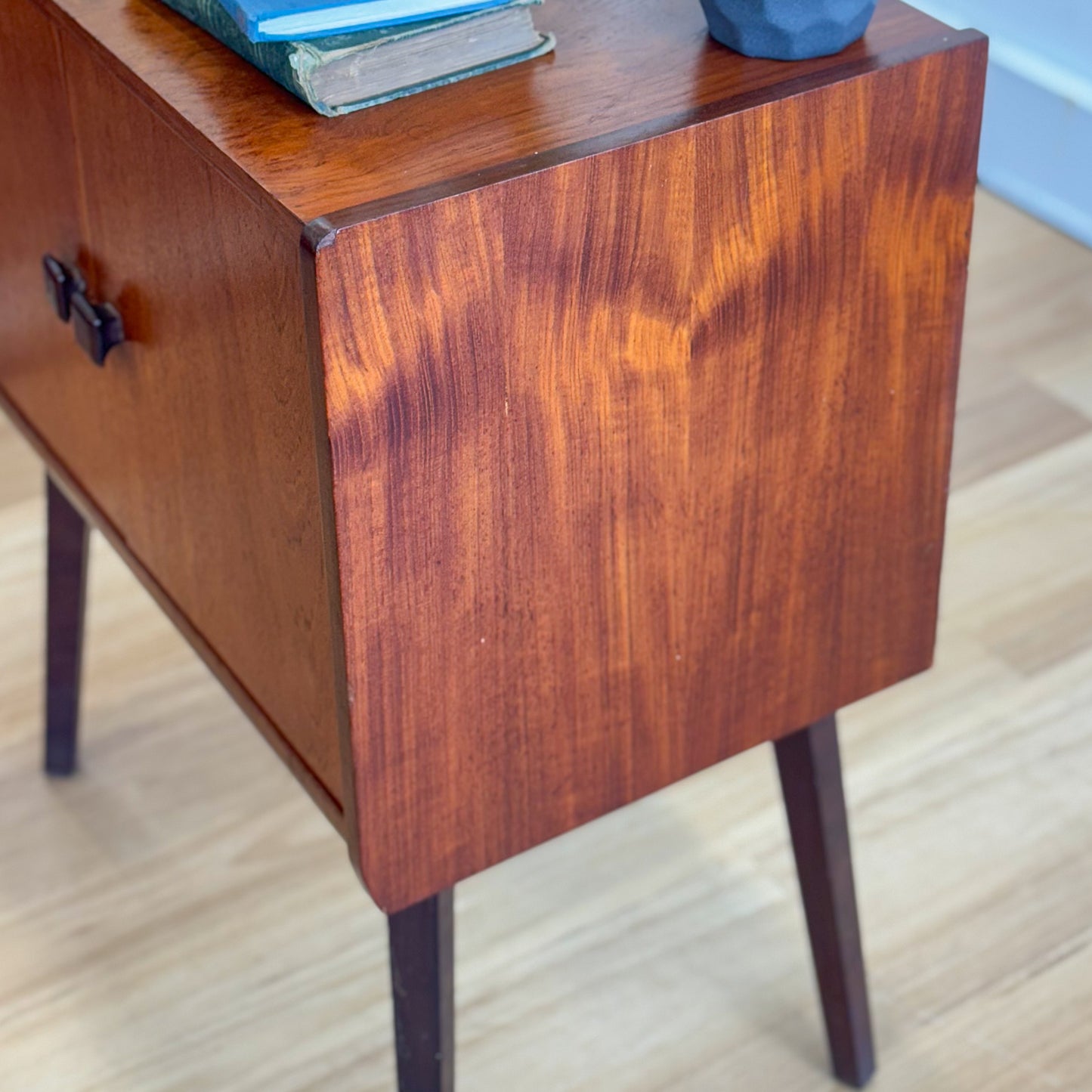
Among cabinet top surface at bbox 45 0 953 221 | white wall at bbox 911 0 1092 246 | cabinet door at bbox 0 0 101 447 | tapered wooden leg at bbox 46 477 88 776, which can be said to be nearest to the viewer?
cabinet top surface at bbox 45 0 953 221

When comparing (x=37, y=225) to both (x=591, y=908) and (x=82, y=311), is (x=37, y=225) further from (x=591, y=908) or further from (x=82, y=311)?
(x=591, y=908)

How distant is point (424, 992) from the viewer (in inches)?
37.0

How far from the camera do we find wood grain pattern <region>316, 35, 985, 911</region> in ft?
2.35

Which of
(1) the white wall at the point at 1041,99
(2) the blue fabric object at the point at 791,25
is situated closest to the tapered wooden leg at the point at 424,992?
(2) the blue fabric object at the point at 791,25

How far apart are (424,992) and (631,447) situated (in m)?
0.34

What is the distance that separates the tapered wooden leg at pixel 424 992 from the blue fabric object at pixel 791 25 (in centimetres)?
46

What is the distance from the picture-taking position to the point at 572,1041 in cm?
122

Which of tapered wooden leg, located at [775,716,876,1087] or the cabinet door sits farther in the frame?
tapered wooden leg, located at [775,716,876,1087]

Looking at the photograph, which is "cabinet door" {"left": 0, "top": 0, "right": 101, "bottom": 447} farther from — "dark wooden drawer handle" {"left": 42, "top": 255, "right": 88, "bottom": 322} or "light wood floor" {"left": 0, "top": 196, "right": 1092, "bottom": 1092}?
"light wood floor" {"left": 0, "top": 196, "right": 1092, "bottom": 1092}

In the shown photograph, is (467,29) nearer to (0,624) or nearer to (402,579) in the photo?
(402,579)

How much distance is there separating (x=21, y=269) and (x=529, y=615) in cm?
43

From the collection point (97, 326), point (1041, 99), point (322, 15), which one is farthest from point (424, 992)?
point (1041, 99)

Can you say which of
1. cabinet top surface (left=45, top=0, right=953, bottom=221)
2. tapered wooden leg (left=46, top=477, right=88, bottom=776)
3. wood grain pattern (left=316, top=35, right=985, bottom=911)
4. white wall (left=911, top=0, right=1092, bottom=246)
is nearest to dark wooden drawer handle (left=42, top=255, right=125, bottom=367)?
cabinet top surface (left=45, top=0, right=953, bottom=221)

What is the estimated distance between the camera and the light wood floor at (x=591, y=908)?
1.22m
